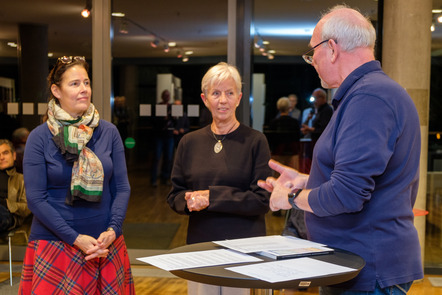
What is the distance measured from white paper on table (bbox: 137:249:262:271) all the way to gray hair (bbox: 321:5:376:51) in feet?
2.54

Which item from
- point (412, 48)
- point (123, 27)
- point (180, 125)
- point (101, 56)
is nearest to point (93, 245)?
point (180, 125)

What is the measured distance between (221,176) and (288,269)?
1.30 m

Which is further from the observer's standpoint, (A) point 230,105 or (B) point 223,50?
(B) point 223,50

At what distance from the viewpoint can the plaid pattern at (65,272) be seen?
2613mm

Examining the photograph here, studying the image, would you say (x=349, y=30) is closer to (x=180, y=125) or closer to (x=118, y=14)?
(x=180, y=125)

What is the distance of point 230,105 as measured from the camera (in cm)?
293

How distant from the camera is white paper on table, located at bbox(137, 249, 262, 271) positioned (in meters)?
1.63

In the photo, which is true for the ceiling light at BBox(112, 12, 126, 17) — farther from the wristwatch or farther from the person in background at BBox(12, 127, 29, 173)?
the wristwatch

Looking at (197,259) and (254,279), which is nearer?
(254,279)

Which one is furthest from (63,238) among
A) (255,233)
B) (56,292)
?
(255,233)

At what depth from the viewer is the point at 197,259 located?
169 cm

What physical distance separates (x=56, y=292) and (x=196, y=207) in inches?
30.5

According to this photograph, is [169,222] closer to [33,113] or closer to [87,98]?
[33,113]

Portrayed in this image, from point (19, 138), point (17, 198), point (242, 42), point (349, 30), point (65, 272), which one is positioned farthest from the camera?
point (19, 138)
